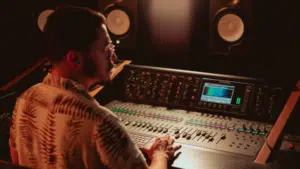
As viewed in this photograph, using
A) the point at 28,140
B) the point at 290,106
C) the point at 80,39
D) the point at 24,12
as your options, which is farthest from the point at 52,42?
the point at 24,12

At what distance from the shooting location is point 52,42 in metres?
1.62

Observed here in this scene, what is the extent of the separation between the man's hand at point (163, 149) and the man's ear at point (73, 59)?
0.68 metres

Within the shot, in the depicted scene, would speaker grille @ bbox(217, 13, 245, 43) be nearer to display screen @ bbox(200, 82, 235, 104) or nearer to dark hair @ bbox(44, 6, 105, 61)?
display screen @ bbox(200, 82, 235, 104)

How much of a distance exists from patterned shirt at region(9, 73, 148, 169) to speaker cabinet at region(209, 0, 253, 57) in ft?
4.77

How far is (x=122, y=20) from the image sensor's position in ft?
10.5

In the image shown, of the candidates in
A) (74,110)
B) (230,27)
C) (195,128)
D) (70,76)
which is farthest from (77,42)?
(230,27)

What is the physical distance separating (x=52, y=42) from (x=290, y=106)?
1.35 m

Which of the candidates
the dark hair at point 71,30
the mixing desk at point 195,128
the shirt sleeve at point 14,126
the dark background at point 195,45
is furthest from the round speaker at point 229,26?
the shirt sleeve at point 14,126

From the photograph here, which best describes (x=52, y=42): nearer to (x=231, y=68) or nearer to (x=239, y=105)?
(x=239, y=105)

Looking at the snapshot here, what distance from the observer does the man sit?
154 cm

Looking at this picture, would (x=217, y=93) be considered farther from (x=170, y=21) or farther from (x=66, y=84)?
(x=66, y=84)

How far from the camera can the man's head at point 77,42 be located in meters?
1.57

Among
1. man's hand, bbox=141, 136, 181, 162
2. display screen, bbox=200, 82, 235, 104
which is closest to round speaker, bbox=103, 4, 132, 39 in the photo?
display screen, bbox=200, 82, 235, 104

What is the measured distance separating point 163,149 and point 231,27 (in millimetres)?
1198
